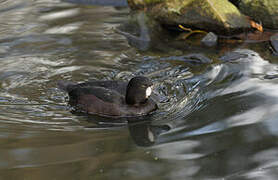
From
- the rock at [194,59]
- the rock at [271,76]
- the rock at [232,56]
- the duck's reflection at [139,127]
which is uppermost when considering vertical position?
the duck's reflection at [139,127]

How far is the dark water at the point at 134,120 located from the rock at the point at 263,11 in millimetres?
953

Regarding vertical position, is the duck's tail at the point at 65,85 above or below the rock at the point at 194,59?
above

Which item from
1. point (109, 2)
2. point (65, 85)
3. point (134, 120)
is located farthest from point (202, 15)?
point (134, 120)

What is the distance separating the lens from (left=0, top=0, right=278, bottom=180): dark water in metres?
4.38

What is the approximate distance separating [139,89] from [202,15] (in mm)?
3811

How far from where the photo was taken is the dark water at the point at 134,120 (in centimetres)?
438

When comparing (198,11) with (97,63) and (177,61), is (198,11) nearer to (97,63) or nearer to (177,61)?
(177,61)

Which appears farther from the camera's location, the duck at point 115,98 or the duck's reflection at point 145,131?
the duck at point 115,98

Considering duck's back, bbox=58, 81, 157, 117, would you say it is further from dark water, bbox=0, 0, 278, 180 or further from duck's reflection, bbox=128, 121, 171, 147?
duck's reflection, bbox=128, 121, 171, 147

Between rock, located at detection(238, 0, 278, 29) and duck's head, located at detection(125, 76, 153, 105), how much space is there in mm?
4443

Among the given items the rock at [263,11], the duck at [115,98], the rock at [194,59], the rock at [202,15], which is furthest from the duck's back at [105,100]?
the rock at [263,11]

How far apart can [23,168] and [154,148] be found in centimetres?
138

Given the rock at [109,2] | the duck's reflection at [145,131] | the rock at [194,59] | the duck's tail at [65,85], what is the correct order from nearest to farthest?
the duck's reflection at [145,131]
the duck's tail at [65,85]
the rock at [194,59]
the rock at [109,2]

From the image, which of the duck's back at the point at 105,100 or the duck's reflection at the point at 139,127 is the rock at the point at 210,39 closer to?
the duck's back at the point at 105,100
